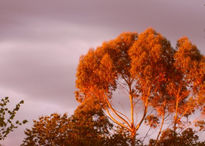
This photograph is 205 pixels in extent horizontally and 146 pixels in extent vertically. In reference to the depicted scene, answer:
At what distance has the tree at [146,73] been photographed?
37.4 m

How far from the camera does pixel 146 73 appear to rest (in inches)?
1442

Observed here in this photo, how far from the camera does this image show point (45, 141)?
1081 inches

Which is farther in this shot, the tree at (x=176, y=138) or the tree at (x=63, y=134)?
the tree at (x=176, y=138)

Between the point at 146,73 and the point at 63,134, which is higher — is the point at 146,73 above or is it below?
above

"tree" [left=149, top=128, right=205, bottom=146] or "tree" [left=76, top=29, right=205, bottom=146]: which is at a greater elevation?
"tree" [left=76, top=29, right=205, bottom=146]

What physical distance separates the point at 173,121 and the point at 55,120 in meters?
15.8

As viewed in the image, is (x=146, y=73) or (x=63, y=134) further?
(x=146, y=73)

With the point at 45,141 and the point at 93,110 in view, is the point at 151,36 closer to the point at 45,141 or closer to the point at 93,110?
the point at 93,110

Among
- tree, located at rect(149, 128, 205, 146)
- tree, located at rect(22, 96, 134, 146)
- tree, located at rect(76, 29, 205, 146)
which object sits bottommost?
tree, located at rect(22, 96, 134, 146)

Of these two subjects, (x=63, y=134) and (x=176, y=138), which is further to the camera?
(x=176, y=138)

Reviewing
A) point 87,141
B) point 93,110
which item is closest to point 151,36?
point 93,110

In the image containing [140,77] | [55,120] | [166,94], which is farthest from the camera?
[166,94]

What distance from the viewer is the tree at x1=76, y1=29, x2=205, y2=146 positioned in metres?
37.4

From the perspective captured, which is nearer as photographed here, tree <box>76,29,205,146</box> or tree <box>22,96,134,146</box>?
tree <box>22,96,134,146</box>
